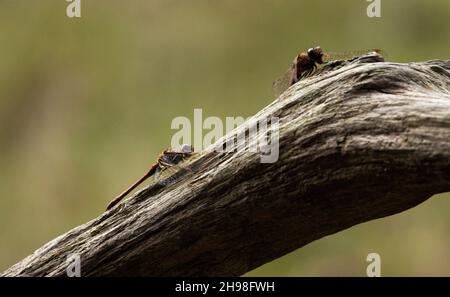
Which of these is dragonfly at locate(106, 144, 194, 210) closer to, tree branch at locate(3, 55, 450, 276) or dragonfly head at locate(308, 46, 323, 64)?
tree branch at locate(3, 55, 450, 276)

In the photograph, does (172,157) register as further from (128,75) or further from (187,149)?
(128,75)

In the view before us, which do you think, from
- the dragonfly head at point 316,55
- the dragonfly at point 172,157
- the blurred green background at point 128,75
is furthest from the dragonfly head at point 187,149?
the blurred green background at point 128,75

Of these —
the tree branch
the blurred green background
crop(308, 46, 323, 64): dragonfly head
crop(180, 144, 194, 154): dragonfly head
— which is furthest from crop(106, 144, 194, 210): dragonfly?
the blurred green background

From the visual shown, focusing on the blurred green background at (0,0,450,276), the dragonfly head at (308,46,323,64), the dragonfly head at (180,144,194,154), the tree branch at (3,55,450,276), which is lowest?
the tree branch at (3,55,450,276)

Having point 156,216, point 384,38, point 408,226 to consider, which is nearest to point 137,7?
point 384,38

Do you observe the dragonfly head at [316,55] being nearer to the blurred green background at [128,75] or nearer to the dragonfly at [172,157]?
the dragonfly at [172,157]
